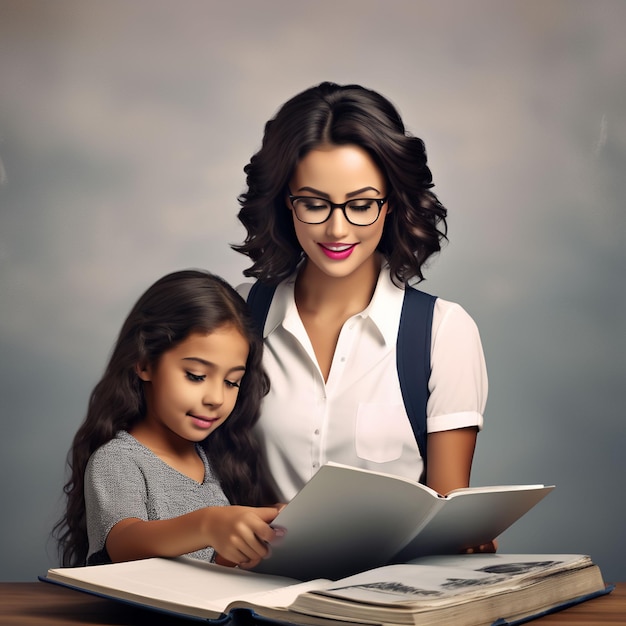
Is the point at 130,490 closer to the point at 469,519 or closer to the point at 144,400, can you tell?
the point at 144,400

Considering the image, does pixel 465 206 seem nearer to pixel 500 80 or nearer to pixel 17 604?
pixel 500 80

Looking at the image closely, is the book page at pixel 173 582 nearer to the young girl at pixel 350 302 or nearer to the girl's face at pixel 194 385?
the girl's face at pixel 194 385

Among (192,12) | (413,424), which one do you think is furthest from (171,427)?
(192,12)

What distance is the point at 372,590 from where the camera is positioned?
1.07 meters

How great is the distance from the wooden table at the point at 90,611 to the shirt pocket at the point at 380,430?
2.14 ft

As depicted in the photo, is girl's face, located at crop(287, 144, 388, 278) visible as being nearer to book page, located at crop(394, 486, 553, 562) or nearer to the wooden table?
book page, located at crop(394, 486, 553, 562)

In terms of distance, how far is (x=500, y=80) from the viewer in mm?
3600

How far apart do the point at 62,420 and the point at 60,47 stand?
1353 mm

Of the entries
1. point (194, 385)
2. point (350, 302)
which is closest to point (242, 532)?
point (194, 385)

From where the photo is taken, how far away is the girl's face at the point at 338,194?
1.90 meters

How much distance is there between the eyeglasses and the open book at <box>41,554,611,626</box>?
2.39 ft

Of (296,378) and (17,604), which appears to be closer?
(17,604)

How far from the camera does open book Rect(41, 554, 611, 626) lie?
40.7 inches

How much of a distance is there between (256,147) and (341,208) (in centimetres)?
176
